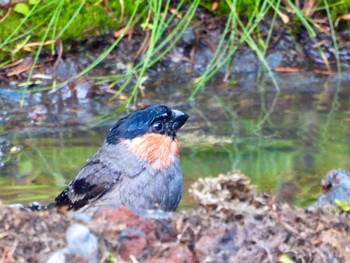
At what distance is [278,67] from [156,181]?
3.42 meters

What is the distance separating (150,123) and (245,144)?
1340 mm

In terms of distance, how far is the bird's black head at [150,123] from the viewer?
6137 millimetres

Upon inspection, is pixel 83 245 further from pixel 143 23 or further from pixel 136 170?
pixel 143 23

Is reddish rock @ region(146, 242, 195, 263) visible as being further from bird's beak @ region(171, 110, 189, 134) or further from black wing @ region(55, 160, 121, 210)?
bird's beak @ region(171, 110, 189, 134)

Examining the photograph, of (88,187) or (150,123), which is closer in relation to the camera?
(88,187)

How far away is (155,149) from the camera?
6.00m

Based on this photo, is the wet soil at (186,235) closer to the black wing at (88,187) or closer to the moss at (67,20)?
the black wing at (88,187)

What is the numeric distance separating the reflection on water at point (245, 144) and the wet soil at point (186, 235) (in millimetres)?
2092

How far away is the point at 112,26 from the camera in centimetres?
882

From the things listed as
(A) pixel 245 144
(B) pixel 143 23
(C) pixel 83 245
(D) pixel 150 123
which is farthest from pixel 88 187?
(B) pixel 143 23

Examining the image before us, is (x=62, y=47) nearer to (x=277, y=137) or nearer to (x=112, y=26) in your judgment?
(x=112, y=26)

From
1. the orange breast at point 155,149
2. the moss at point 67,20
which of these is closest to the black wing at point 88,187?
the orange breast at point 155,149

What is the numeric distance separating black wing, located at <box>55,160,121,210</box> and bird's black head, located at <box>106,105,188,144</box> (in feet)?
0.89

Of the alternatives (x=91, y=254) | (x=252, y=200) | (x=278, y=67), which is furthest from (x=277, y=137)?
(x=91, y=254)
